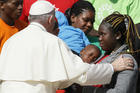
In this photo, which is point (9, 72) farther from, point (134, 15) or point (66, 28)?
point (134, 15)

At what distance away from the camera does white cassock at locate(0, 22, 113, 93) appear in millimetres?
3523

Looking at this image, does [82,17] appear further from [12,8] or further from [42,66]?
[42,66]

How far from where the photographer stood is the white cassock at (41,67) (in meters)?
3.52

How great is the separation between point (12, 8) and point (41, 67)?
1.63 m

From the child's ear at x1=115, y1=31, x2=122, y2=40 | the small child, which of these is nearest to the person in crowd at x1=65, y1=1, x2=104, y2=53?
the small child

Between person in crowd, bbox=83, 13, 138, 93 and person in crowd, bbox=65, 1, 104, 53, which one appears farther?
person in crowd, bbox=65, 1, 104, 53

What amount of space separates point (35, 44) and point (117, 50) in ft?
3.21

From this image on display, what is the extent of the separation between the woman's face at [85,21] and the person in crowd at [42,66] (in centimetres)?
183

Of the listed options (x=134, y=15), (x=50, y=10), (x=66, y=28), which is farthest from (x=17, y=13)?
(x=134, y=15)

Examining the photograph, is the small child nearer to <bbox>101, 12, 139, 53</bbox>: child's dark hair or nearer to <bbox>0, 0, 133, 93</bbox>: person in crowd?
<bbox>101, 12, 139, 53</bbox>: child's dark hair

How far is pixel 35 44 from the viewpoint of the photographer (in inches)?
140

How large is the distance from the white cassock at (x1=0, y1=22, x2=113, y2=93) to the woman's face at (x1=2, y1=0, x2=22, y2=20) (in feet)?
4.18

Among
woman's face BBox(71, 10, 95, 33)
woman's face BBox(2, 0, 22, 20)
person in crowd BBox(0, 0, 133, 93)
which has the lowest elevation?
person in crowd BBox(0, 0, 133, 93)

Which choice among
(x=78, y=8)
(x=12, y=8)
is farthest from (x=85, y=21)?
(x=12, y=8)
